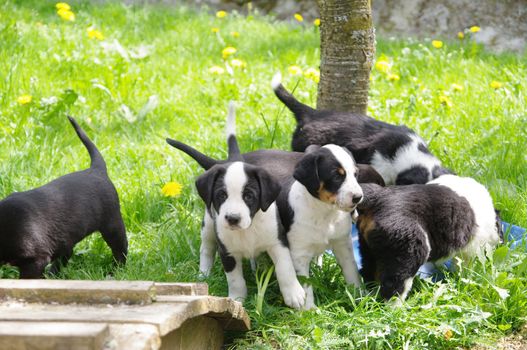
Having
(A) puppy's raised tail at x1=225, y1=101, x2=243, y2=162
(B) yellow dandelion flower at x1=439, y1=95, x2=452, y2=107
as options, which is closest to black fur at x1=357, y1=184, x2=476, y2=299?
(A) puppy's raised tail at x1=225, y1=101, x2=243, y2=162

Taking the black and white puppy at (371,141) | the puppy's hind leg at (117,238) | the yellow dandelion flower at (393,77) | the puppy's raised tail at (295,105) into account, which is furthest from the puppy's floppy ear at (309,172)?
the yellow dandelion flower at (393,77)

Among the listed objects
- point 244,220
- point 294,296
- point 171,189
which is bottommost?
point 294,296

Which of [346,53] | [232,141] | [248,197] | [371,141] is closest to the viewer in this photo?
[248,197]

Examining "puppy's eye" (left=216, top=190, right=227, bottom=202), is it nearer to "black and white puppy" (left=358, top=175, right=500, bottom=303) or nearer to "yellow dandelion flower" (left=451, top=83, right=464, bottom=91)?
"black and white puppy" (left=358, top=175, right=500, bottom=303)

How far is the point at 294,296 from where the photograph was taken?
3635 millimetres

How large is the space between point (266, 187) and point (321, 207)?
0.40 metres

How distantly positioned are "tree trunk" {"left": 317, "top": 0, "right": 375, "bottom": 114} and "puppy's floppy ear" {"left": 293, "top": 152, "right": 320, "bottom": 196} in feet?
5.03

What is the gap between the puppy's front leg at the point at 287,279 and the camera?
3639 mm

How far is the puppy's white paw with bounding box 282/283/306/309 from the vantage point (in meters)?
3.63

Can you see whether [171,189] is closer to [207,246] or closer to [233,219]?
[207,246]

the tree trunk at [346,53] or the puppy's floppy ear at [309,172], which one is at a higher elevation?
the tree trunk at [346,53]

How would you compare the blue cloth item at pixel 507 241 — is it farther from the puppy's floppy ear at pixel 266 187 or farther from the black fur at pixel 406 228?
the puppy's floppy ear at pixel 266 187

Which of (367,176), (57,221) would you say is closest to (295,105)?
(367,176)

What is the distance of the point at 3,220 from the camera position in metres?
3.74
